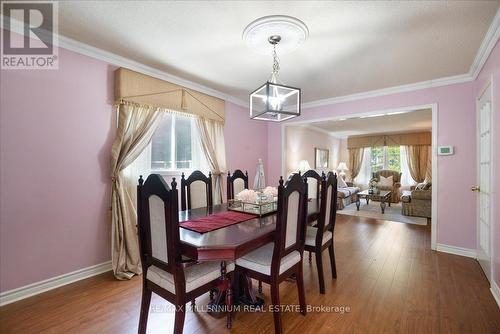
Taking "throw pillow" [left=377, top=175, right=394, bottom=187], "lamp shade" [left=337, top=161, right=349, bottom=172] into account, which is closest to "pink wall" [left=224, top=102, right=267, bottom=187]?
"lamp shade" [left=337, top=161, right=349, bottom=172]

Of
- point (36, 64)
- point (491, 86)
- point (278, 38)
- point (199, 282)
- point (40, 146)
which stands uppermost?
point (278, 38)

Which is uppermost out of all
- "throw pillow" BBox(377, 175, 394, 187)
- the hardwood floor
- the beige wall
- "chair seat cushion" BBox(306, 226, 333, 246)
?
the beige wall

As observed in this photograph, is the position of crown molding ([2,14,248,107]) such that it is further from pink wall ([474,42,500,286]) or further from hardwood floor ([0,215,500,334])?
pink wall ([474,42,500,286])

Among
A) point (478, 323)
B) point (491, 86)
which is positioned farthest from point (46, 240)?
point (491, 86)

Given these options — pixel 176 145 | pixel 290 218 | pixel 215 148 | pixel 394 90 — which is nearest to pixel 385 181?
pixel 394 90

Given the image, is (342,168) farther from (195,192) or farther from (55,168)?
(55,168)

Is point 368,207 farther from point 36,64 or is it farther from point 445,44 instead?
point 36,64

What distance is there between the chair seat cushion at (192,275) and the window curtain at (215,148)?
6.64 feet

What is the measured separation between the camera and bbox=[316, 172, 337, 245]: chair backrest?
2.19m

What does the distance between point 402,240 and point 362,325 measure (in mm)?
2478

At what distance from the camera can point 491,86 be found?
7.23 ft

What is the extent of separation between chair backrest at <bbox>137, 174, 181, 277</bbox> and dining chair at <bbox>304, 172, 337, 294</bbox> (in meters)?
1.38

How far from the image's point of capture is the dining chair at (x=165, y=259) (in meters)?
1.35

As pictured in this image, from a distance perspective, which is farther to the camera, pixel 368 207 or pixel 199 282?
pixel 368 207
